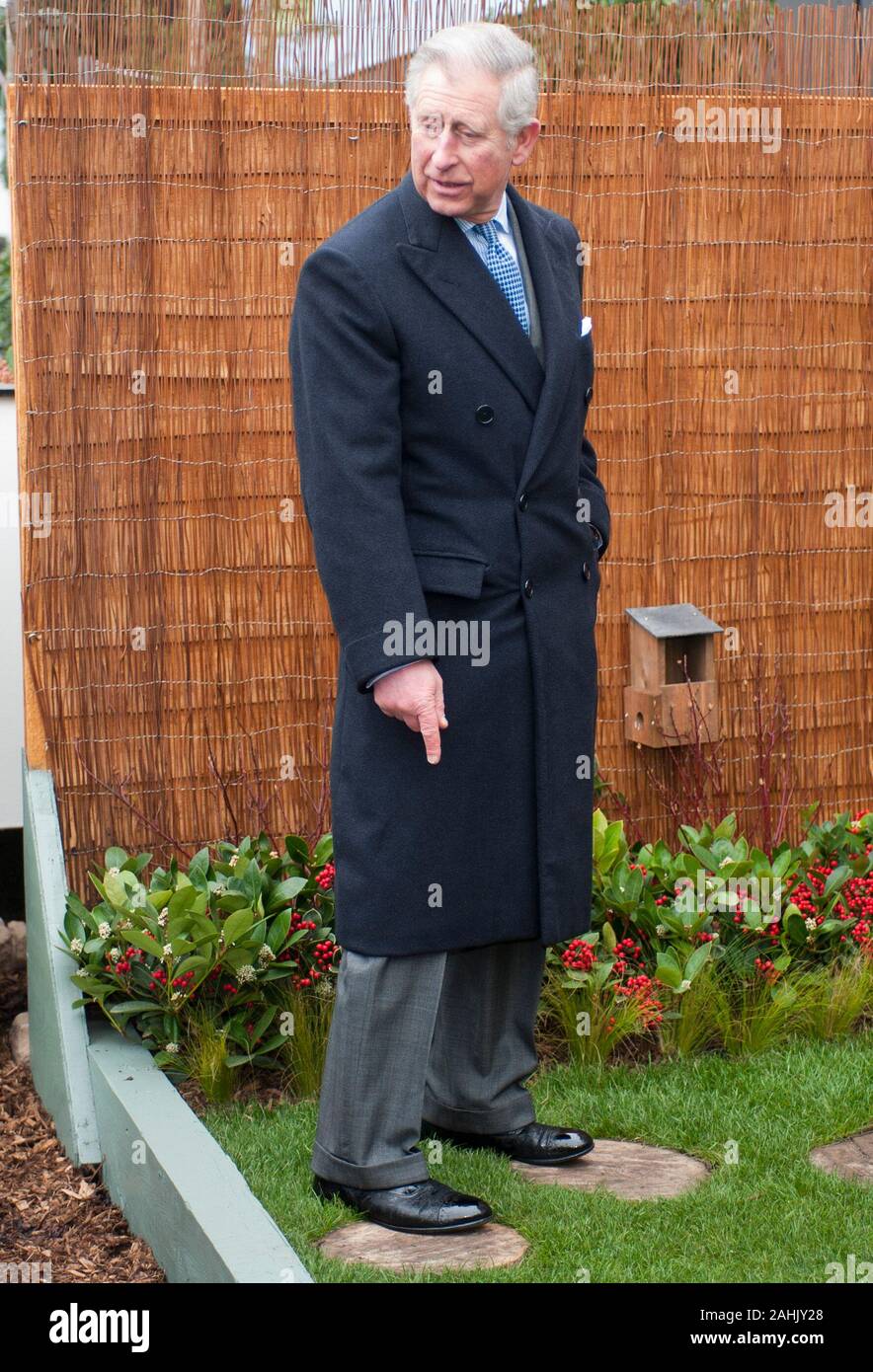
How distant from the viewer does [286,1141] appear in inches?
121

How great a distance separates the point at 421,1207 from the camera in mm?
2689

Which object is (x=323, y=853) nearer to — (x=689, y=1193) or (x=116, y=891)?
(x=116, y=891)

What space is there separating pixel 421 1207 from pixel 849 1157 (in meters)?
0.94

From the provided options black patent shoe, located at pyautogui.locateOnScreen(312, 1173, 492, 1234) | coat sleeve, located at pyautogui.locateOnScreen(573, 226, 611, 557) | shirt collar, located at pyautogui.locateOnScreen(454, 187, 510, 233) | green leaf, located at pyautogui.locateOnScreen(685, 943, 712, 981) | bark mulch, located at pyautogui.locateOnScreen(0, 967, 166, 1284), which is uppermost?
shirt collar, located at pyautogui.locateOnScreen(454, 187, 510, 233)

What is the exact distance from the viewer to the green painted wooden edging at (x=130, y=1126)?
8.18 feet

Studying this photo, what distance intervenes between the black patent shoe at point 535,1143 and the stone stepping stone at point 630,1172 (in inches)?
0.7

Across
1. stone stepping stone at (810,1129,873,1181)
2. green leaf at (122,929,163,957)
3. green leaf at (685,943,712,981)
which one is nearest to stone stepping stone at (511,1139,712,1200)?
stone stepping stone at (810,1129,873,1181)

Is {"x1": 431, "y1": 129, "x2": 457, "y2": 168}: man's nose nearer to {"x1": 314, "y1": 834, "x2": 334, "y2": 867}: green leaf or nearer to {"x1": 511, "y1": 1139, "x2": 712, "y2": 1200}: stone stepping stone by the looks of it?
{"x1": 314, "y1": 834, "x2": 334, "y2": 867}: green leaf

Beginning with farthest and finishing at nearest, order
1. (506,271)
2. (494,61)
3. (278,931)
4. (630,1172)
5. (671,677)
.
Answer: (671,677)
(278,931)
(630,1172)
(506,271)
(494,61)

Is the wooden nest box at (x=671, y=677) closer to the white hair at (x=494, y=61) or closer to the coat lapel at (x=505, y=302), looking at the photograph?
the coat lapel at (x=505, y=302)

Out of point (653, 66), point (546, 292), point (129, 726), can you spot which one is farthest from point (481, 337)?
point (653, 66)

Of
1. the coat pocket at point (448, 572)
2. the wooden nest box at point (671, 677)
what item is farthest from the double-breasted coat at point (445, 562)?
the wooden nest box at point (671, 677)

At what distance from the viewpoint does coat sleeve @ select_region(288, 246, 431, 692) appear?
253 cm

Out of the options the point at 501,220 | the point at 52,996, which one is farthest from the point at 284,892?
the point at 501,220
